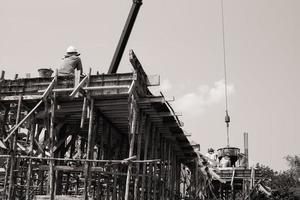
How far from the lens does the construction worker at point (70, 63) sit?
16953mm

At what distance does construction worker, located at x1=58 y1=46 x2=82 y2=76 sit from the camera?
1695 centimetres

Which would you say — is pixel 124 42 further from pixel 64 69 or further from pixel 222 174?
pixel 222 174

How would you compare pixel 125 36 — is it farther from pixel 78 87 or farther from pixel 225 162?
pixel 225 162

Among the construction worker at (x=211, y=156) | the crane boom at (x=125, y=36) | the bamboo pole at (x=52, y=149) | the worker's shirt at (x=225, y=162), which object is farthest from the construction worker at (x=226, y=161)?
the bamboo pole at (x=52, y=149)

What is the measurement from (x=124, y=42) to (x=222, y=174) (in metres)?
15.5

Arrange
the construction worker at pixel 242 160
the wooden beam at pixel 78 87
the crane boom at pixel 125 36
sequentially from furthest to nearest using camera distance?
the construction worker at pixel 242 160 → the crane boom at pixel 125 36 → the wooden beam at pixel 78 87

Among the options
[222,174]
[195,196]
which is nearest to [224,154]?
[222,174]

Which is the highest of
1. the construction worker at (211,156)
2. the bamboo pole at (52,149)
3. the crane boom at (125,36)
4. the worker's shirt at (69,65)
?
the crane boom at (125,36)

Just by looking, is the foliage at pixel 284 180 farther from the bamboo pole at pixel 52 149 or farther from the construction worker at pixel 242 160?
the bamboo pole at pixel 52 149

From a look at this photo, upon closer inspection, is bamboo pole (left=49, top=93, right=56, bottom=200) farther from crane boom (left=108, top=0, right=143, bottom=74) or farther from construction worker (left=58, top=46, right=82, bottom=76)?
crane boom (left=108, top=0, right=143, bottom=74)

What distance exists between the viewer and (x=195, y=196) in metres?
30.7

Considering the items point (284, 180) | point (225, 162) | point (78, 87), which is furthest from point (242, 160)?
point (284, 180)

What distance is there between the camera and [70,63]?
1712cm

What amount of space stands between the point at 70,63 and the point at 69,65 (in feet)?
0.33
